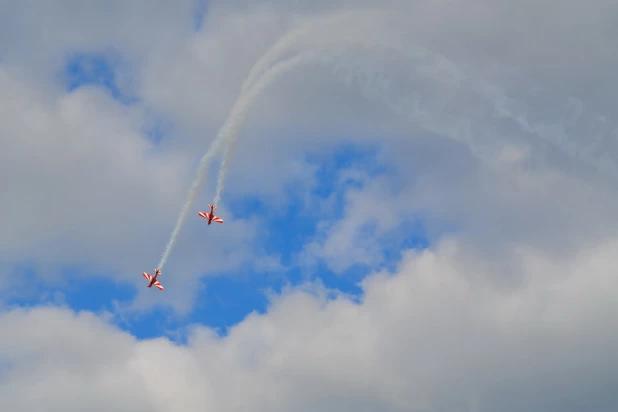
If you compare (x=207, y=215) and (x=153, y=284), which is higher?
(x=207, y=215)

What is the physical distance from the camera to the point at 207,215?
147 meters

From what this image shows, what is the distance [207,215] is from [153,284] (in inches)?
565

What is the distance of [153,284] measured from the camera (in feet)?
465
